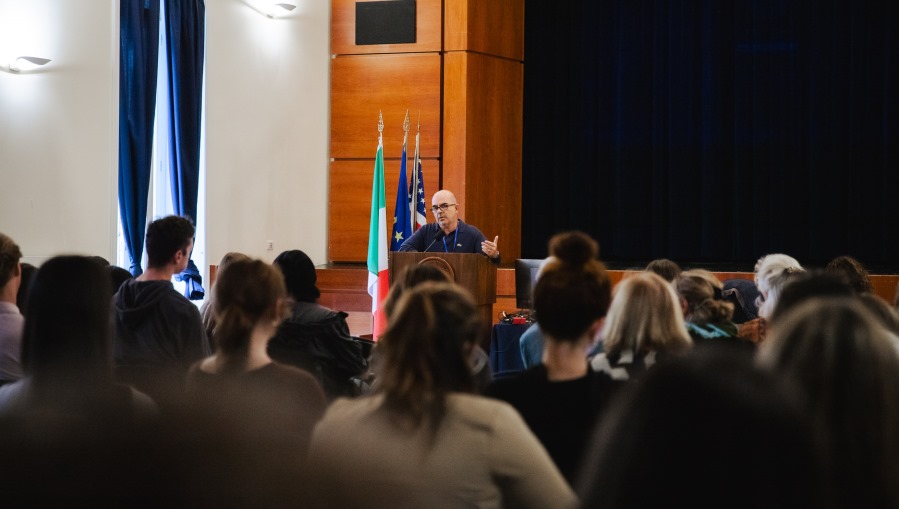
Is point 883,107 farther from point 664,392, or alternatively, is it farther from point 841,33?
point 664,392

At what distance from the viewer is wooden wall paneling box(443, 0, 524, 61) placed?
9383 millimetres

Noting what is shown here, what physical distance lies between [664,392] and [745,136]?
34.0ft

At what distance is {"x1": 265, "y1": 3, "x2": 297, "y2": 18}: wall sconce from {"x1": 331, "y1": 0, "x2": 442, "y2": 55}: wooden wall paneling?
1.90 feet

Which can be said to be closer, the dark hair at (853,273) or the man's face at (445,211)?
the dark hair at (853,273)

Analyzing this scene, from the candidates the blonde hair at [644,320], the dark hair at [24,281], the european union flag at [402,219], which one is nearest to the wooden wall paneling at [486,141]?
the european union flag at [402,219]

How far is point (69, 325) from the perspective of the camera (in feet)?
5.42

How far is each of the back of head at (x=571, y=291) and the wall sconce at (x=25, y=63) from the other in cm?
529

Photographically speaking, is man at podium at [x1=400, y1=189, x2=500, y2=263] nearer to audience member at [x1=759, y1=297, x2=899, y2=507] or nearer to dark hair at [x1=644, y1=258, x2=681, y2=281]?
dark hair at [x1=644, y1=258, x2=681, y2=281]

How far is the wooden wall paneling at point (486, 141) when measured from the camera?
9.37 m

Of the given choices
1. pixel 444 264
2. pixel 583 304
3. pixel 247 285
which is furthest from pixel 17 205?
pixel 583 304

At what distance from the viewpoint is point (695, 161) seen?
34.7 ft

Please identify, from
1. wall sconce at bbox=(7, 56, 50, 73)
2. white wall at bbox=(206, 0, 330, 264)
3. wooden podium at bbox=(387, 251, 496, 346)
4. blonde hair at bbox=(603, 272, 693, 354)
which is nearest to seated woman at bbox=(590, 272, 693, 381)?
blonde hair at bbox=(603, 272, 693, 354)

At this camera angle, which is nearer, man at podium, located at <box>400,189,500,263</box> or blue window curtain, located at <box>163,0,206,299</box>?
→ man at podium, located at <box>400,189,500,263</box>

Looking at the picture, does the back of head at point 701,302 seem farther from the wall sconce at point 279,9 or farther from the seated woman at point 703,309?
the wall sconce at point 279,9
